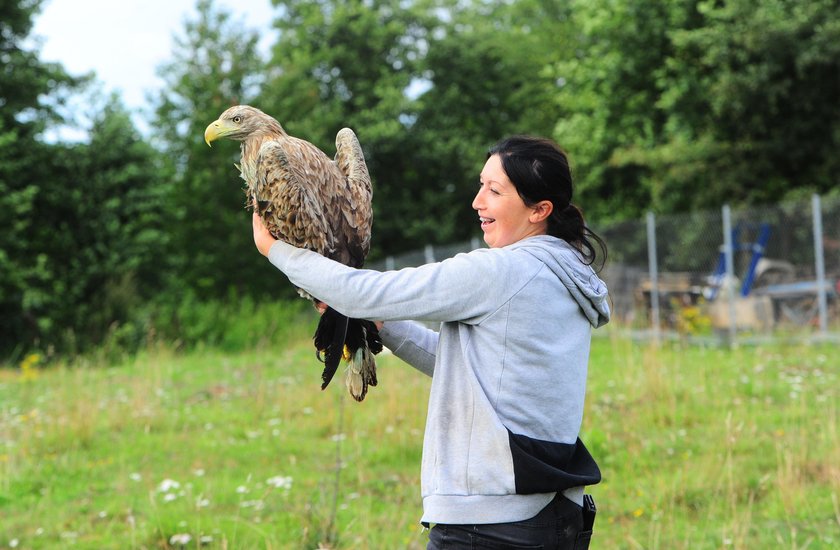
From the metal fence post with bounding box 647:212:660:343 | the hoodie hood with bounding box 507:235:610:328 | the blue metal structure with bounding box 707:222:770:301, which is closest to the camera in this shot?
the hoodie hood with bounding box 507:235:610:328

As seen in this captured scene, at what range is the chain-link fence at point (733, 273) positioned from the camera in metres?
12.3

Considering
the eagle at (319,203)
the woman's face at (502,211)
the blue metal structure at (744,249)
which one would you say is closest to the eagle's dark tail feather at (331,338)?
the eagle at (319,203)

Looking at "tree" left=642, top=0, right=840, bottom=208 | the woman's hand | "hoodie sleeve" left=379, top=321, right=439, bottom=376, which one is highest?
"tree" left=642, top=0, right=840, bottom=208

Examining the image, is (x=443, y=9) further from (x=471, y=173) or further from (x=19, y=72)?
(x=19, y=72)

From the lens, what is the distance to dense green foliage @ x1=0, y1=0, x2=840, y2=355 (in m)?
16.1

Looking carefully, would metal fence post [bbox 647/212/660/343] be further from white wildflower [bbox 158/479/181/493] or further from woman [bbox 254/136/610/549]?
woman [bbox 254/136/610/549]

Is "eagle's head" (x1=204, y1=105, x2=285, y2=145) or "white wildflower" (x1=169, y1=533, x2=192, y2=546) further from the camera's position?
"white wildflower" (x1=169, y1=533, x2=192, y2=546)

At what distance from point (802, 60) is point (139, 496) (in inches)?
549

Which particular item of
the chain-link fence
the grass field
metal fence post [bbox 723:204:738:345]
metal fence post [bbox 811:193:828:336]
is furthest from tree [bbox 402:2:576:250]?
the grass field

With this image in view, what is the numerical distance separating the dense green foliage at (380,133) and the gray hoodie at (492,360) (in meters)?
10.4

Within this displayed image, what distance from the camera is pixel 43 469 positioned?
6.36m

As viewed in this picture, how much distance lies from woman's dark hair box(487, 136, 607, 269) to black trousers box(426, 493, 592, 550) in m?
0.64

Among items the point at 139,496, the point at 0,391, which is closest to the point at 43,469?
the point at 139,496

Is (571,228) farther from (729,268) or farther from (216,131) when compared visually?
(729,268)
